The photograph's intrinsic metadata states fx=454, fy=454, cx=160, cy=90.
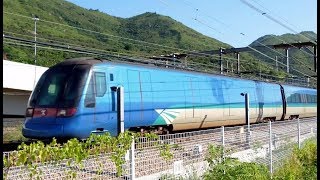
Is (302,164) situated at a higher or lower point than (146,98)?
lower

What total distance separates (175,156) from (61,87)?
6286mm

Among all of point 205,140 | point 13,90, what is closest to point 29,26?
point 13,90

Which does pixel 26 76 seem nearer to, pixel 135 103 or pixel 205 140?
pixel 135 103

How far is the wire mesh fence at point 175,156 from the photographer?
5949 millimetres

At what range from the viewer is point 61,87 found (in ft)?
44.4

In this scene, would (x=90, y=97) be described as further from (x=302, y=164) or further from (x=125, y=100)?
(x=302, y=164)

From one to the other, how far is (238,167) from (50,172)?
3.44m

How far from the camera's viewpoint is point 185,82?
1797 cm

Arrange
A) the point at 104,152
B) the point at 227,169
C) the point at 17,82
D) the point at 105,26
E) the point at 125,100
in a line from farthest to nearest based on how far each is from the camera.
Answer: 1. the point at 105,26
2. the point at 17,82
3. the point at 125,100
4. the point at 227,169
5. the point at 104,152

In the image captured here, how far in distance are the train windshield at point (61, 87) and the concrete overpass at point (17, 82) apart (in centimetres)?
1517

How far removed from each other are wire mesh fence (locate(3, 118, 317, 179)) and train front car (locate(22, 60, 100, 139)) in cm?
480

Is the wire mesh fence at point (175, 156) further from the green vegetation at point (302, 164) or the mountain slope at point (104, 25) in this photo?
the mountain slope at point (104, 25)

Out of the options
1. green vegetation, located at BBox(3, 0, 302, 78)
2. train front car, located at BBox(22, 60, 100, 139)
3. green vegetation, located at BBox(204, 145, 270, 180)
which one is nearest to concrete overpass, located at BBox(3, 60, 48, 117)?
train front car, located at BBox(22, 60, 100, 139)

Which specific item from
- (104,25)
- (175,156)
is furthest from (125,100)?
(104,25)
